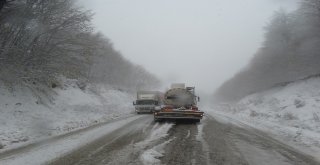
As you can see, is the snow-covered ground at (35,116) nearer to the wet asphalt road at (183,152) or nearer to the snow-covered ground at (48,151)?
the snow-covered ground at (48,151)

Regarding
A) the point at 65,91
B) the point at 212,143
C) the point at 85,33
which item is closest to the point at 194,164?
the point at 212,143

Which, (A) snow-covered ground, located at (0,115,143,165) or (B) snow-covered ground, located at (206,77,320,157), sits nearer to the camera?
(A) snow-covered ground, located at (0,115,143,165)

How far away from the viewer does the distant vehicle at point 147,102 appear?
41250mm

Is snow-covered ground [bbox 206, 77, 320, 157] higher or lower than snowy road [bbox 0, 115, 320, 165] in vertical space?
higher

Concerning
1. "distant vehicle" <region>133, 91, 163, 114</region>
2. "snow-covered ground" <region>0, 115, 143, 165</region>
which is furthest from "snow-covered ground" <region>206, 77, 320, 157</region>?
"distant vehicle" <region>133, 91, 163, 114</region>

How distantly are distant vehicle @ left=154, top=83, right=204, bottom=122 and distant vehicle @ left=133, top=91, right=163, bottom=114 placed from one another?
13.4m

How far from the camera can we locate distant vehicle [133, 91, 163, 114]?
41.2 m

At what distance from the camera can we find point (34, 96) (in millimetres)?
28594

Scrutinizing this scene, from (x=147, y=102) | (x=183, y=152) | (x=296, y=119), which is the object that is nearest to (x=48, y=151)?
(x=183, y=152)

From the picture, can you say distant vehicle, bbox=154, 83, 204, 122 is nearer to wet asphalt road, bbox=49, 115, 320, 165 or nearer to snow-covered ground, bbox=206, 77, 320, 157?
snow-covered ground, bbox=206, 77, 320, 157

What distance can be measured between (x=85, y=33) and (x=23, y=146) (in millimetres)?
15944

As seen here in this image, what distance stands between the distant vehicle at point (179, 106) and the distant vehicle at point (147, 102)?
13408mm

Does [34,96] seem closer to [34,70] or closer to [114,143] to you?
[34,70]

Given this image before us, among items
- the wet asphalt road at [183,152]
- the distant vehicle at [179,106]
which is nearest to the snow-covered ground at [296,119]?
the wet asphalt road at [183,152]
